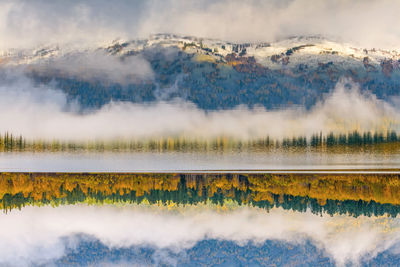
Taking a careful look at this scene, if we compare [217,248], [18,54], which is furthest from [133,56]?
[217,248]

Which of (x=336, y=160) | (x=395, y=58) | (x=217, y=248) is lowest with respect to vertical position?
(x=217, y=248)

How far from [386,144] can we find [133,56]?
100 feet

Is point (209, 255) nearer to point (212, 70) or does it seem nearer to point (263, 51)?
point (212, 70)

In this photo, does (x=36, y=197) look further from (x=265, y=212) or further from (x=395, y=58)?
(x=395, y=58)

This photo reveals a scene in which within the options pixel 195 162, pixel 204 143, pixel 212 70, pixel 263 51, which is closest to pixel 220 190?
pixel 195 162

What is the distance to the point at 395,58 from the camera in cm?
4419

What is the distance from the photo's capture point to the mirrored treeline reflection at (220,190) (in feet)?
53.1

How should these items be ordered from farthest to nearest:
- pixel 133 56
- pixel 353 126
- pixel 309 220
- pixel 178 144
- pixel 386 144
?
pixel 133 56
pixel 353 126
pixel 178 144
pixel 386 144
pixel 309 220

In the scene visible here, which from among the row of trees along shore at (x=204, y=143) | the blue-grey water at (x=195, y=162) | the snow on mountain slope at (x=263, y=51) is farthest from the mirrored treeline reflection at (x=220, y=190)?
the snow on mountain slope at (x=263, y=51)

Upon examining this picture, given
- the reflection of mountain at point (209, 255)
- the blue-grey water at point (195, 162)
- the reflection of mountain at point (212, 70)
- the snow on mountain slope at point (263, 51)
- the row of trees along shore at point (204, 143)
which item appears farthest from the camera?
the snow on mountain slope at point (263, 51)

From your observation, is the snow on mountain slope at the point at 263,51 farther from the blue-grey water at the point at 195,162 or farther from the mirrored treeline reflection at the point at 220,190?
the mirrored treeline reflection at the point at 220,190

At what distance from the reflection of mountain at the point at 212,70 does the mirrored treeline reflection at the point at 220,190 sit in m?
18.0

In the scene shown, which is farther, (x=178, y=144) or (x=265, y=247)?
(x=178, y=144)

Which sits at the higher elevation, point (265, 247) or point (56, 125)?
point (56, 125)
